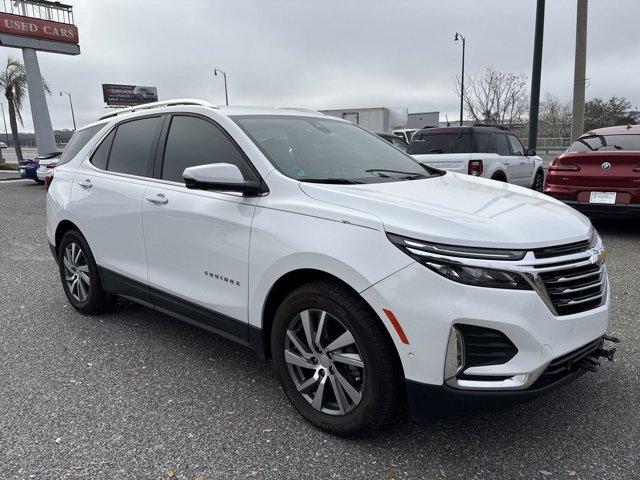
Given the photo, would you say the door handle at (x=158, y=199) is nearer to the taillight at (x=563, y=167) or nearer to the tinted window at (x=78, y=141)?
the tinted window at (x=78, y=141)

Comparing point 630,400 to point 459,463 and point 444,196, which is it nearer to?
point 459,463

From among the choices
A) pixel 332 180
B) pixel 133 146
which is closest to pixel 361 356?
pixel 332 180

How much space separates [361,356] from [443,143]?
771 cm

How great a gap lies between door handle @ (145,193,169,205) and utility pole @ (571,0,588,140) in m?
13.3

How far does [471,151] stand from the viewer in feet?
30.5

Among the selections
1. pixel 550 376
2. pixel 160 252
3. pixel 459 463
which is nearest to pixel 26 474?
pixel 160 252

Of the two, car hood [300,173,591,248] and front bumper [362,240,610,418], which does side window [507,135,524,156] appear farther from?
front bumper [362,240,610,418]

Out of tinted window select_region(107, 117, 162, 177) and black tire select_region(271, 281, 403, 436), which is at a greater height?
tinted window select_region(107, 117, 162, 177)

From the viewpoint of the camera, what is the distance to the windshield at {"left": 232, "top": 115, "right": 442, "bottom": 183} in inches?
120

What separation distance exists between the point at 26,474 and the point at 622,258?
6381mm

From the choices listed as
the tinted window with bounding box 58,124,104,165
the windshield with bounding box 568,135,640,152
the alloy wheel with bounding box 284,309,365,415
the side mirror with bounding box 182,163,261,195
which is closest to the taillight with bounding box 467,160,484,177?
the windshield with bounding box 568,135,640,152

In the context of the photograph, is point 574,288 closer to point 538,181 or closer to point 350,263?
point 350,263

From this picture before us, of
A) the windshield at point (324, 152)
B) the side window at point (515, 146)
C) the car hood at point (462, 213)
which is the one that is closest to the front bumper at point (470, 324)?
the car hood at point (462, 213)

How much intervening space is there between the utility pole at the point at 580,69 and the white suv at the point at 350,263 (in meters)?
11.9
